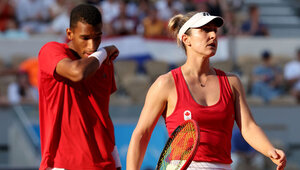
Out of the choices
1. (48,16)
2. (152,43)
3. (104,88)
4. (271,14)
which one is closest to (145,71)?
(152,43)

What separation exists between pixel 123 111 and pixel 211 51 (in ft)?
19.4

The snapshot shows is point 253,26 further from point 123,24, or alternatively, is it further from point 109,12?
point 109,12

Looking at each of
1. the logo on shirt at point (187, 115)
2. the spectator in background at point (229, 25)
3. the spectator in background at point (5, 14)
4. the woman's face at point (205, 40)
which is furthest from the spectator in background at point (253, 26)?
the logo on shirt at point (187, 115)

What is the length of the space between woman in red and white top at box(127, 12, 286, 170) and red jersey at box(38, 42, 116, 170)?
0.91 feet

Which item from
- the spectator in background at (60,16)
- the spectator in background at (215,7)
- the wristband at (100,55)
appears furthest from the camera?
the spectator in background at (215,7)

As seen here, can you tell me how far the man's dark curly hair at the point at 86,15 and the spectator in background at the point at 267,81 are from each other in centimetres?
889

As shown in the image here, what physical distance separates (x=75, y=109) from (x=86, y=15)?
26.5 inches

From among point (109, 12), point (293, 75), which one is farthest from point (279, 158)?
point (109, 12)

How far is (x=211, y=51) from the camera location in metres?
4.32

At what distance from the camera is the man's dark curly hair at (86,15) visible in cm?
437

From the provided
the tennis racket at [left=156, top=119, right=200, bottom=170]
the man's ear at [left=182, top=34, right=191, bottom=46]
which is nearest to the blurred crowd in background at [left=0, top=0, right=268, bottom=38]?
the man's ear at [left=182, top=34, right=191, bottom=46]

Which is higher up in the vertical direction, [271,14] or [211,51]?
[211,51]

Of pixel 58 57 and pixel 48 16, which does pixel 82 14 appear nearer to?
pixel 58 57

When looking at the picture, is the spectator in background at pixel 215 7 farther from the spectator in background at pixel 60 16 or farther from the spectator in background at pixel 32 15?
the spectator in background at pixel 32 15
